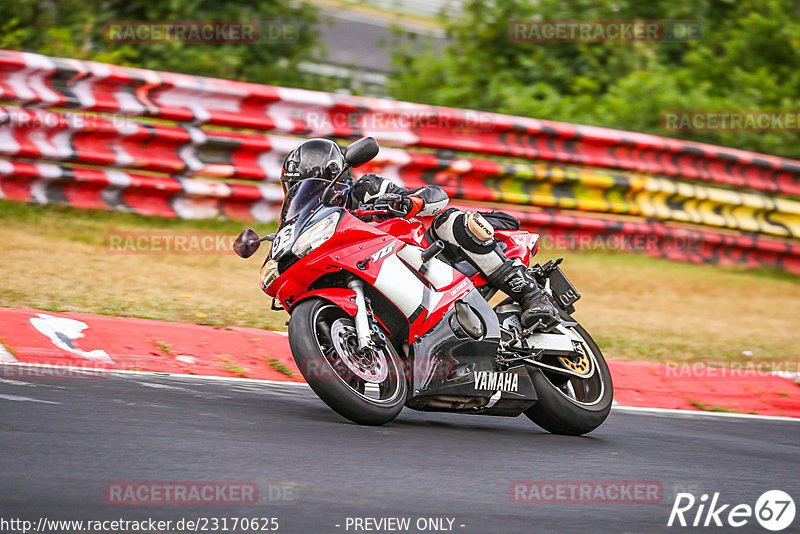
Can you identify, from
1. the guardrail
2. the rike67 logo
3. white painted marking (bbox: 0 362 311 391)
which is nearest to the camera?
the rike67 logo

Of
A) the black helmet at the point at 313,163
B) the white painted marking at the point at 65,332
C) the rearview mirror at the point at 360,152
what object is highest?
the rearview mirror at the point at 360,152

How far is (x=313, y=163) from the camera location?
524cm

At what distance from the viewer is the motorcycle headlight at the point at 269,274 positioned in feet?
16.9

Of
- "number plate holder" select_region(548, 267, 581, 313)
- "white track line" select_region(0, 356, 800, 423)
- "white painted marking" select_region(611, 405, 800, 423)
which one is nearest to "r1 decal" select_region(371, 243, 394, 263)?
"number plate holder" select_region(548, 267, 581, 313)

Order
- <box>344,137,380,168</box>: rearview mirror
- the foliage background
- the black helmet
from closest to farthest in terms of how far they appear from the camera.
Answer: <box>344,137,380,168</box>: rearview mirror → the black helmet → the foliage background

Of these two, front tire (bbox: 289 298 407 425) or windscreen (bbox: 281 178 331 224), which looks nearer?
front tire (bbox: 289 298 407 425)

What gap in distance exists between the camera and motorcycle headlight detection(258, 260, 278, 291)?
5.14 m

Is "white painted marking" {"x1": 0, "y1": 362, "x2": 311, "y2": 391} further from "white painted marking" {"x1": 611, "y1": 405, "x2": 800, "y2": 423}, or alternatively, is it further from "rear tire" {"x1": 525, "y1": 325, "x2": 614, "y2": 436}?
"white painted marking" {"x1": 611, "y1": 405, "x2": 800, "y2": 423}

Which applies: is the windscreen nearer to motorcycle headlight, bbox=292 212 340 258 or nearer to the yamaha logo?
motorcycle headlight, bbox=292 212 340 258

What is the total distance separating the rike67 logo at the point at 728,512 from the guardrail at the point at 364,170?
6.16m

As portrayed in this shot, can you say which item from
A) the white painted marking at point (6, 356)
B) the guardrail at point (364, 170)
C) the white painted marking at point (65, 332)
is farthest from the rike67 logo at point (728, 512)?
the guardrail at point (364, 170)

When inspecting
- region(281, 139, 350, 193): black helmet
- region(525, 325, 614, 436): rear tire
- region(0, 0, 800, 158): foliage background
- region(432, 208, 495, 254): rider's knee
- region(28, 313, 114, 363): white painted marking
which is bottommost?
region(28, 313, 114, 363): white painted marking

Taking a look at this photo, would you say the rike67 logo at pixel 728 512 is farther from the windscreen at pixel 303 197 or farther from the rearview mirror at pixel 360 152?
the windscreen at pixel 303 197

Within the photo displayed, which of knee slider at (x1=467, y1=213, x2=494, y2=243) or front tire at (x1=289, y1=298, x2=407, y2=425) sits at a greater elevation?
knee slider at (x1=467, y1=213, x2=494, y2=243)
